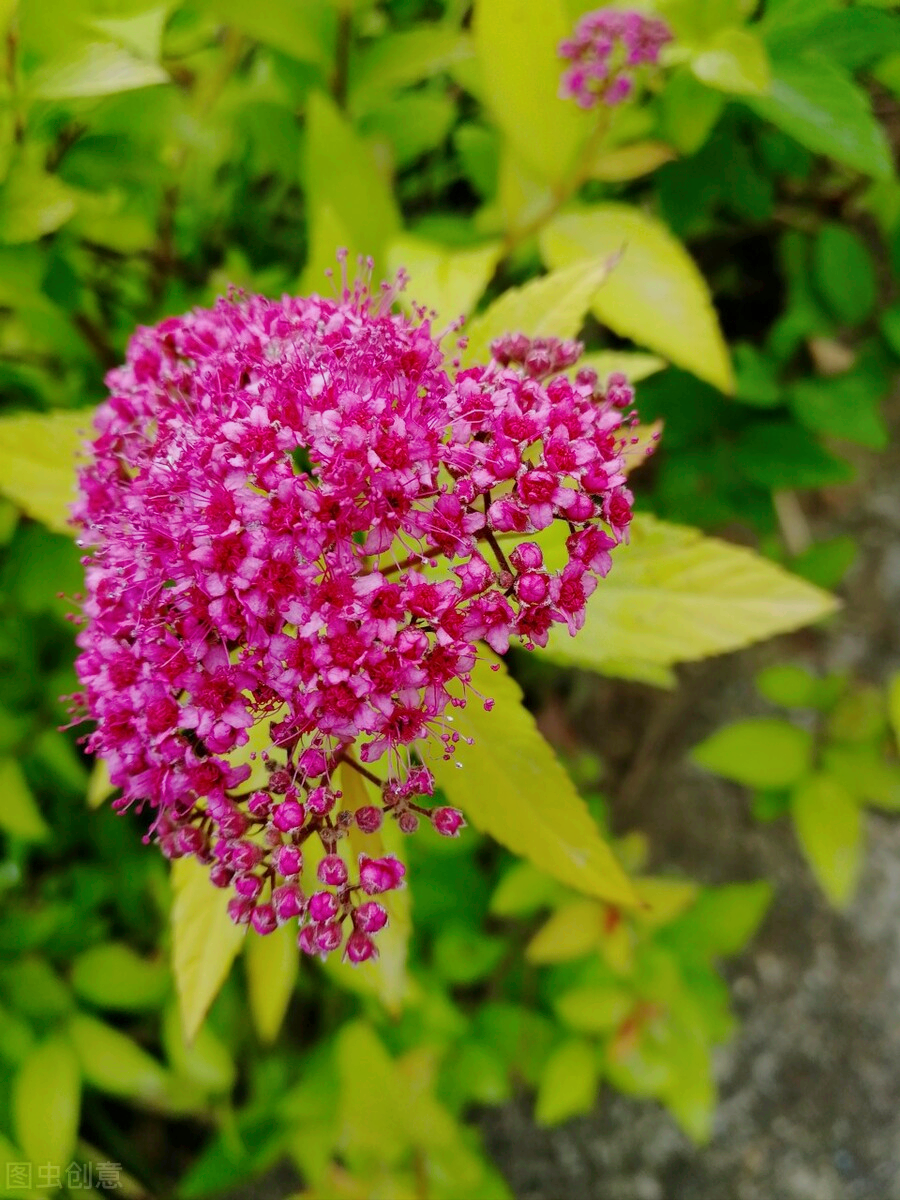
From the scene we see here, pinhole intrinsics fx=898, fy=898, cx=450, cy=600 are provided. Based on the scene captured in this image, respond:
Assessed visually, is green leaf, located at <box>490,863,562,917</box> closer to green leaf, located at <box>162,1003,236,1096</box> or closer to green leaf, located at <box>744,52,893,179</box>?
green leaf, located at <box>162,1003,236,1096</box>

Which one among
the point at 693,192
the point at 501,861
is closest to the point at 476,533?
the point at 693,192

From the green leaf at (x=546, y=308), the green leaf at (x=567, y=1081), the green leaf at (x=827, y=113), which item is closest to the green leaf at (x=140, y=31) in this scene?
the green leaf at (x=546, y=308)

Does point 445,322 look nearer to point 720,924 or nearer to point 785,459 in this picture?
point 785,459

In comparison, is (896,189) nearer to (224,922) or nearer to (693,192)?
(693,192)

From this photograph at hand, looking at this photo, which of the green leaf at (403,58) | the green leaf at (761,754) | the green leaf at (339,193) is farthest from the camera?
the green leaf at (761,754)

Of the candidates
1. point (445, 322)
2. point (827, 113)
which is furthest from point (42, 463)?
point (827, 113)

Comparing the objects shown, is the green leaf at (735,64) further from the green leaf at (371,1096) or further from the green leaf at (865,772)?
the green leaf at (371,1096)

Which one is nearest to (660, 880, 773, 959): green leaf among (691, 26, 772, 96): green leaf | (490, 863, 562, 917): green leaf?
(490, 863, 562, 917): green leaf
